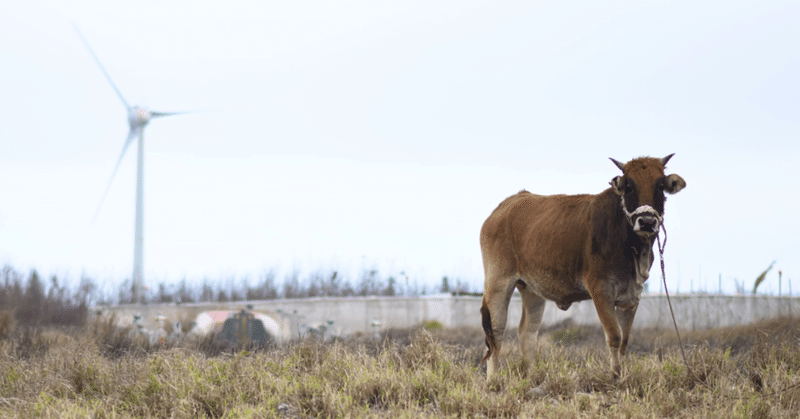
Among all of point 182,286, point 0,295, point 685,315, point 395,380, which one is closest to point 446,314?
point 685,315

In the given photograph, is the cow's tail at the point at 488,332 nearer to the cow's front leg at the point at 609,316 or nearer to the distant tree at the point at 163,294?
the cow's front leg at the point at 609,316

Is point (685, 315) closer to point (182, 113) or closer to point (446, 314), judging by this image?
point (446, 314)

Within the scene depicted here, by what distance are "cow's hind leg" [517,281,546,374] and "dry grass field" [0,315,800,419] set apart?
0.72 feet

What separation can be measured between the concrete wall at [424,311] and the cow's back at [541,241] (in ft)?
59.8

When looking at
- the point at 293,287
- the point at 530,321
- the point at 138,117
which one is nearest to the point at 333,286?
the point at 293,287

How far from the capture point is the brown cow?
7.04 m

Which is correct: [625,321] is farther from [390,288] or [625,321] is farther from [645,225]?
[390,288]

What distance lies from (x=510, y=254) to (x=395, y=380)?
7.02 feet

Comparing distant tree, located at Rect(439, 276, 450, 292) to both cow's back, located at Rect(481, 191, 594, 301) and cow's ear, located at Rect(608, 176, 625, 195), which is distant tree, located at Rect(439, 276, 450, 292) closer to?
cow's back, located at Rect(481, 191, 594, 301)

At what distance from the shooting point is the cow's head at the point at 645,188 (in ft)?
22.3

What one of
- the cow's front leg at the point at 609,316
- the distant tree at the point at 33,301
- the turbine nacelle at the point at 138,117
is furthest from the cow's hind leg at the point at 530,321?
the distant tree at the point at 33,301

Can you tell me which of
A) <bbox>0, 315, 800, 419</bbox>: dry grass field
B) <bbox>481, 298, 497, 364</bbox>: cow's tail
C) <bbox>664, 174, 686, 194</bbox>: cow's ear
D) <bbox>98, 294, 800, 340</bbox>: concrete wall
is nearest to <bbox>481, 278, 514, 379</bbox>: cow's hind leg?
<bbox>481, 298, 497, 364</bbox>: cow's tail

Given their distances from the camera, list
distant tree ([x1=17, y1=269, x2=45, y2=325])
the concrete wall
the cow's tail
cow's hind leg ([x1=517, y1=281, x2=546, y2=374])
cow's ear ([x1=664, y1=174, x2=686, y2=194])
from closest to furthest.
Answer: cow's ear ([x1=664, y1=174, x2=686, y2=194]) < the cow's tail < cow's hind leg ([x1=517, y1=281, x2=546, y2=374]) < the concrete wall < distant tree ([x1=17, y1=269, x2=45, y2=325])

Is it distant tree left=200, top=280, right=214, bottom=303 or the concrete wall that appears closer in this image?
the concrete wall
